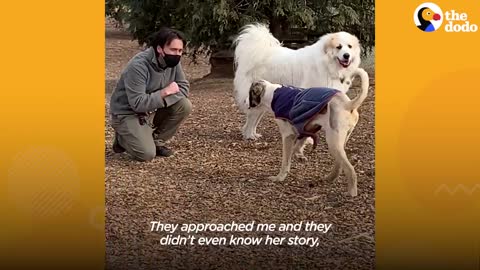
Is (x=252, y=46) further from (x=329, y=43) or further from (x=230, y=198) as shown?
(x=230, y=198)

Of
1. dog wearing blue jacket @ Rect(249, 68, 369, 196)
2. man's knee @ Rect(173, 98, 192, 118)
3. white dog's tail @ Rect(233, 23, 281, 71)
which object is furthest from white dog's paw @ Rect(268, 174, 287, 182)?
white dog's tail @ Rect(233, 23, 281, 71)

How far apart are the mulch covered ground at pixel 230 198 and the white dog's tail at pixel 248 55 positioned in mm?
457

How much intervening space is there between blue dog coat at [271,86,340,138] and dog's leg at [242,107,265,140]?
32.7 inches

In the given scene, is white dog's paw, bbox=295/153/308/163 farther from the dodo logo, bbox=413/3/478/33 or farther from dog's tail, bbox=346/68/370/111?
the dodo logo, bbox=413/3/478/33

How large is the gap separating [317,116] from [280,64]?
1.71 meters

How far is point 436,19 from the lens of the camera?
3277 millimetres

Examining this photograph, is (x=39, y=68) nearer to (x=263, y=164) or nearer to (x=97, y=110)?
(x=97, y=110)

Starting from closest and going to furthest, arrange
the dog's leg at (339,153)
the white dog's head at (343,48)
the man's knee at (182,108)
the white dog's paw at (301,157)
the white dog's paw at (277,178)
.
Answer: the dog's leg at (339,153)
the white dog's paw at (277,178)
the white dog's paw at (301,157)
the white dog's head at (343,48)
the man's knee at (182,108)

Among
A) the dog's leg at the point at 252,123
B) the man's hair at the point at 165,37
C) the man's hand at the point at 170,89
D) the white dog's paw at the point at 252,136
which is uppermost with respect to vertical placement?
the man's hair at the point at 165,37

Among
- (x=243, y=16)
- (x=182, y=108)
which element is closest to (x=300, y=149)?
(x=182, y=108)

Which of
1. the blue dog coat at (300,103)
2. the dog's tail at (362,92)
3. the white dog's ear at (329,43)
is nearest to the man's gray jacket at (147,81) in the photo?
the blue dog coat at (300,103)

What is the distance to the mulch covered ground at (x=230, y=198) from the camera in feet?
10.8

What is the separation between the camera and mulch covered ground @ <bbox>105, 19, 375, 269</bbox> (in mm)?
3299

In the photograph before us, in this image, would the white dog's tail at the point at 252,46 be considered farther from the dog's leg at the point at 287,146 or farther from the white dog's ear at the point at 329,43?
the dog's leg at the point at 287,146
